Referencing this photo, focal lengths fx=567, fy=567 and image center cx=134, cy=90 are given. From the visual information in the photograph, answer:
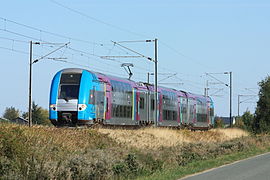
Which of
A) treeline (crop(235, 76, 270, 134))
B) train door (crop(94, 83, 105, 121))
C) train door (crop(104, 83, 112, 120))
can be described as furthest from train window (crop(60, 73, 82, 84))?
treeline (crop(235, 76, 270, 134))

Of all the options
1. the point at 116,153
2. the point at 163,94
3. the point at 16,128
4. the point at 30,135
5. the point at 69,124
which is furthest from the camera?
the point at 163,94

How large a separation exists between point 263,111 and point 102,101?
27.3m

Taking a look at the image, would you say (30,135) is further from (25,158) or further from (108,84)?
(108,84)

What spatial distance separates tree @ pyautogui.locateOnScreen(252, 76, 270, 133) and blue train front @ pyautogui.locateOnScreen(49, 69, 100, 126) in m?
27.5

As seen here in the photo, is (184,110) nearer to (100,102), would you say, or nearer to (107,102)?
(107,102)

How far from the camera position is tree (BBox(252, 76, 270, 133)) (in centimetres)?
5619

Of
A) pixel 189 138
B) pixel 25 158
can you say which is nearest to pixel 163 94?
pixel 189 138

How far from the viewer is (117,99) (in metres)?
36.8

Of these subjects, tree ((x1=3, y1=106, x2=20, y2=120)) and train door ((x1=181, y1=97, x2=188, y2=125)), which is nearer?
train door ((x1=181, y1=97, x2=188, y2=125))

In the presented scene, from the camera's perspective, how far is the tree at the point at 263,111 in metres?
56.2

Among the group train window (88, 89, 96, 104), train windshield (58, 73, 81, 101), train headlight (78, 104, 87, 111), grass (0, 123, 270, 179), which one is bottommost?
grass (0, 123, 270, 179)

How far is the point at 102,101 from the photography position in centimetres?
3403

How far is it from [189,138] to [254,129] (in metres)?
17.5

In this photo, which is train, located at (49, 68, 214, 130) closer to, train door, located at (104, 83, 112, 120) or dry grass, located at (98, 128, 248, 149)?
train door, located at (104, 83, 112, 120)
